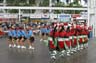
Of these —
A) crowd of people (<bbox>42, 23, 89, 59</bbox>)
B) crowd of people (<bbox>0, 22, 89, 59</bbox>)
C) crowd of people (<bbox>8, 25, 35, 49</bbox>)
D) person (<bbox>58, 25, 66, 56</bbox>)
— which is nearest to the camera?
crowd of people (<bbox>42, 23, 89, 59</bbox>)

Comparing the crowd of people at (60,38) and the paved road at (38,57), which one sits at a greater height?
the crowd of people at (60,38)

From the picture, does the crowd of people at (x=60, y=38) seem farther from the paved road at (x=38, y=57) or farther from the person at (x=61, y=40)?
the paved road at (x=38, y=57)

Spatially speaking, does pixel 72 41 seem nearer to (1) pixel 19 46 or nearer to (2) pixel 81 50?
(2) pixel 81 50

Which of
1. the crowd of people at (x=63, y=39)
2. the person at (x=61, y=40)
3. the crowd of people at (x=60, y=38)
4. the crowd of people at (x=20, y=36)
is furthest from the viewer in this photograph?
the crowd of people at (x=20, y=36)

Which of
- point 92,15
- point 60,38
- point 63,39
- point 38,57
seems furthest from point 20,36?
point 92,15

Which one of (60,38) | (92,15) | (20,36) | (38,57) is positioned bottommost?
(38,57)

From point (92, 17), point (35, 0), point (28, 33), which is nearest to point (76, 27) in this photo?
point (28, 33)

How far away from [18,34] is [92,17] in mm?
22623

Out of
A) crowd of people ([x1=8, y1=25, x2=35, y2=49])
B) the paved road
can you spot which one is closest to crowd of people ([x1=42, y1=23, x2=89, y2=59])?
the paved road

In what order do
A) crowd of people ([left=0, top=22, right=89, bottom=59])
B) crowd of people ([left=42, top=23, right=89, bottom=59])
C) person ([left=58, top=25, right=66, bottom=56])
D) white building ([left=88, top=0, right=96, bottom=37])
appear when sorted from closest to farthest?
crowd of people ([left=42, top=23, right=89, bottom=59])
crowd of people ([left=0, top=22, right=89, bottom=59])
person ([left=58, top=25, right=66, bottom=56])
white building ([left=88, top=0, right=96, bottom=37])

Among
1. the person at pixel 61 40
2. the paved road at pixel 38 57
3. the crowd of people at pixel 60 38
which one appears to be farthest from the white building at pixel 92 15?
the person at pixel 61 40

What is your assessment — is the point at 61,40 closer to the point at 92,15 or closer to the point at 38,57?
the point at 38,57

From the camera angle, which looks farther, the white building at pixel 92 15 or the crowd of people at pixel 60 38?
Result: the white building at pixel 92 15

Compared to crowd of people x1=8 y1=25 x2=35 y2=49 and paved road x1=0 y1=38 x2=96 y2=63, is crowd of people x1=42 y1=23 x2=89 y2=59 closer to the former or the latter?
paved road x1=0 y1=38 x2=96 y2=63
